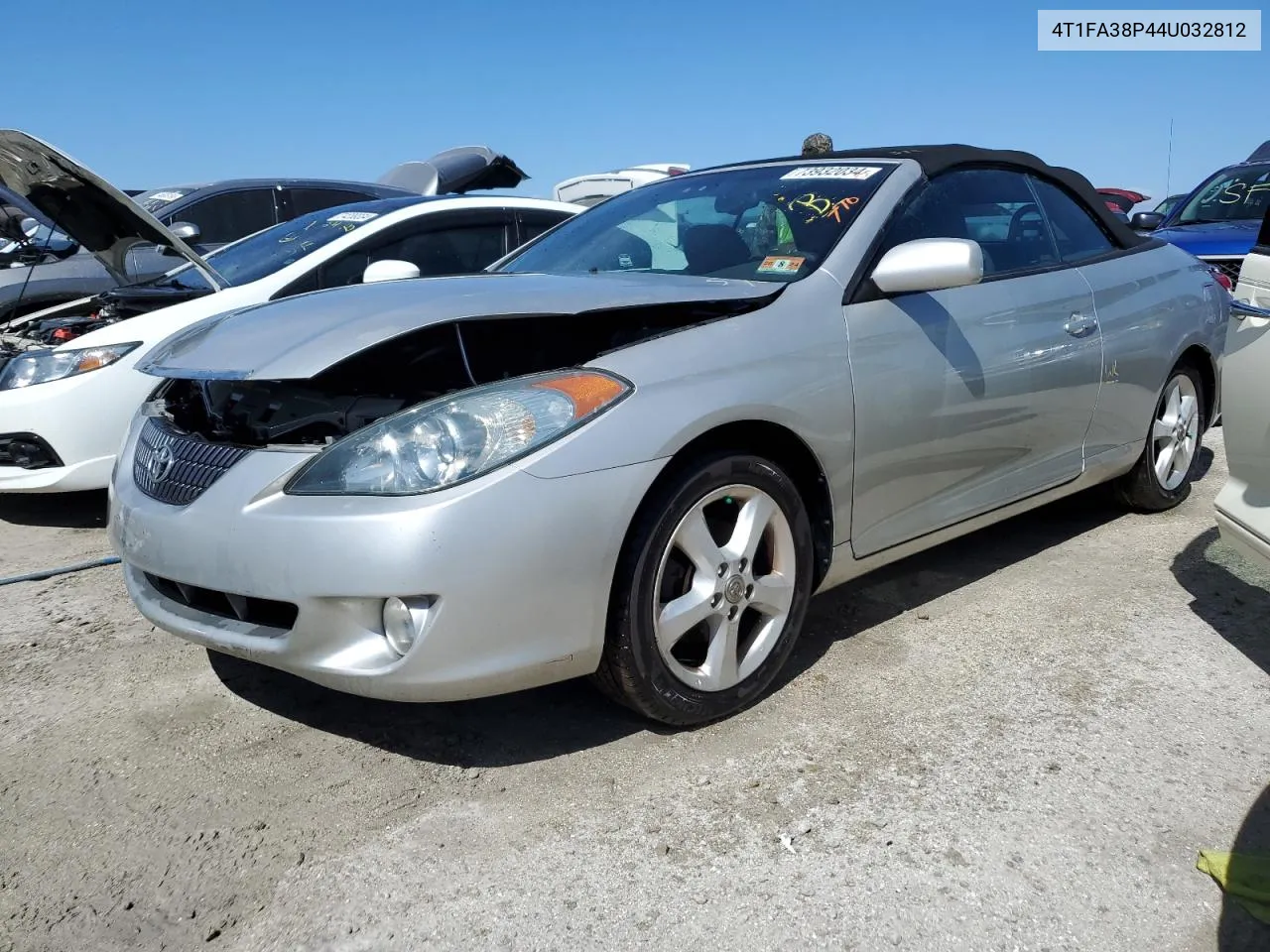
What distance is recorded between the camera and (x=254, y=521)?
89.7 inches

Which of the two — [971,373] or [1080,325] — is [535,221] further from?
[971,373]

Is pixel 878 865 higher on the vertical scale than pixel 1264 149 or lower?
lower

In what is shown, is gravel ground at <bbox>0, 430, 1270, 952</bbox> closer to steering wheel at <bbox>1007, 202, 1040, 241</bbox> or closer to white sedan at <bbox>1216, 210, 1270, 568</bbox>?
white sedan at <bbox>1216, 210, 1270, 568</bbox>

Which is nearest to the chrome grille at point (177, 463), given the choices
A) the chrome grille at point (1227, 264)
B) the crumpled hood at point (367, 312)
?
the crumpled hood at point (367, 312)

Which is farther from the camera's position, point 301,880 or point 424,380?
point 424,380

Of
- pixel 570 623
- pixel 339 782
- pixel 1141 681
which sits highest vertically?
pixel 570 623

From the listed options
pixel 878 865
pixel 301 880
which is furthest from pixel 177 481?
pixel 878 865

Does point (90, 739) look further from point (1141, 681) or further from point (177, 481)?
point (1141, 681)

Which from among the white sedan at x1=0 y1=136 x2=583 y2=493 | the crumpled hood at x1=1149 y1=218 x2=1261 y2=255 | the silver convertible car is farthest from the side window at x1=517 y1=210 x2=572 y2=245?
the crumpled hood at x1=1149 y1=218 x2=1261 y2=255

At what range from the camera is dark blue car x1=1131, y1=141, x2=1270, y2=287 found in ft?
23.8

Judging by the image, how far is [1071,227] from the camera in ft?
12.8

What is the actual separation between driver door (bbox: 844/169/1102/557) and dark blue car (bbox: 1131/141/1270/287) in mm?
3989

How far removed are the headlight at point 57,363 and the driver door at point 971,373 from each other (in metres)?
3.25

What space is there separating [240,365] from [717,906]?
1.58 meters
